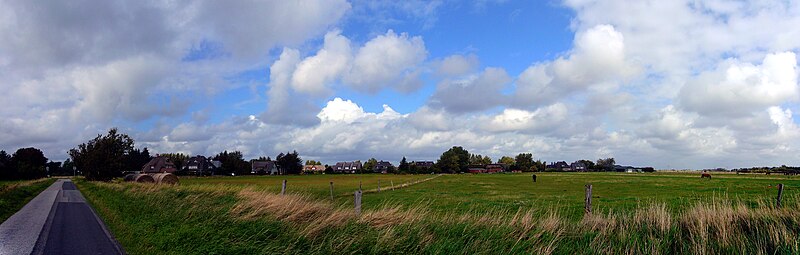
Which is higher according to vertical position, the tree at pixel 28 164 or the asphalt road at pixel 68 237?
the tree at pixel 28 164

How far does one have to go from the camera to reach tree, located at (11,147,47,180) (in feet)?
316

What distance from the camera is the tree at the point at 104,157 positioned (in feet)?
242

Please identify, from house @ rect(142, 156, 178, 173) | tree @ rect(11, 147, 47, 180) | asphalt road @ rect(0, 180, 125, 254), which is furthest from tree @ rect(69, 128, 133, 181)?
house @ rect(142, 156, 178, 173)

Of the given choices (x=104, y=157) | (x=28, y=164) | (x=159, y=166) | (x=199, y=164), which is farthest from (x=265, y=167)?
(x=104, y=157)

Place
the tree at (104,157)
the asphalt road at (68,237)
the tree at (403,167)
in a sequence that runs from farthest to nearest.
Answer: the tree at (403,167), the tree at (104,157), the asphalt road at (68,237)

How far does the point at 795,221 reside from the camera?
12.5 meters

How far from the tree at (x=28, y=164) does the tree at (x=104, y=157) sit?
3014cm

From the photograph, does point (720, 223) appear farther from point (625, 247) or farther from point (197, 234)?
point (197, 234)

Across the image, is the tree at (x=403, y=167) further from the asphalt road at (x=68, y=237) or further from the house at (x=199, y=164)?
the asphalt road at (x=68, y=237)

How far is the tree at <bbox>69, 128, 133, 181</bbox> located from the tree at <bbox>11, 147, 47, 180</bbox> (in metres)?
30.1

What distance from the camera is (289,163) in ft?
561

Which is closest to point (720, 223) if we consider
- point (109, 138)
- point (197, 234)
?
point (197, 234)

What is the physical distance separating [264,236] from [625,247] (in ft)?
27.2

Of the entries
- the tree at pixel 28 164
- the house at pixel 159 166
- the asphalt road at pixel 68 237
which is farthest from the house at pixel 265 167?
the asphalt road at pixel 68 237
